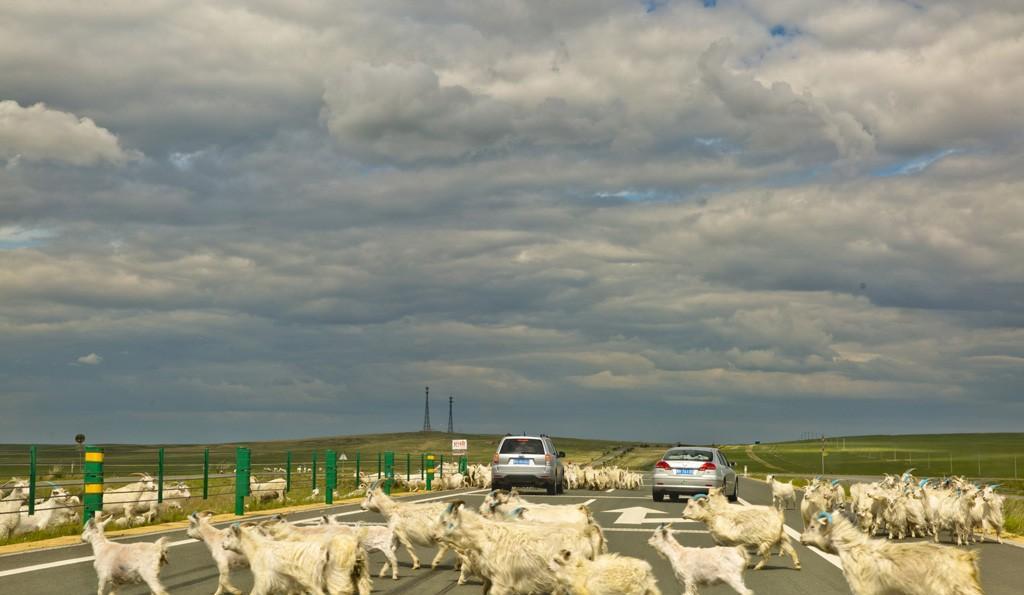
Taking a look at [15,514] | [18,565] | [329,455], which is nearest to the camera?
[18,565]

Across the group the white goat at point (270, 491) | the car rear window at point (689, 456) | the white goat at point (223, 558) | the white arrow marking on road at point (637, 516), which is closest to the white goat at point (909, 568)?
the white goat at point (223, 558)

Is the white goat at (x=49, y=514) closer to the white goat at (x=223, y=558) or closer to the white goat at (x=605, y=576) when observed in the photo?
the white goat at (x=223, y=558)

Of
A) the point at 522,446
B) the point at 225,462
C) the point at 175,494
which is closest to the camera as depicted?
the point at 175,494

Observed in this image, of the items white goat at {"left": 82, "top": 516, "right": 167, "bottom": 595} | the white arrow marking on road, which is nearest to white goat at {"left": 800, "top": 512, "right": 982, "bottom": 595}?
white goat at {"left": 82, "top": 516, "right": 167, "bottom": 595}

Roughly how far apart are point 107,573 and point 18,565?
446 centimetres

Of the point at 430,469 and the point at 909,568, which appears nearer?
the point at 909,568

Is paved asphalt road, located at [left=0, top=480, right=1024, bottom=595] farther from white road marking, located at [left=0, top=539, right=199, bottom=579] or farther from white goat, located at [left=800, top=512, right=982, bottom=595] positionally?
white goat, located at [left=800, top=512, right=982, bottom=595]

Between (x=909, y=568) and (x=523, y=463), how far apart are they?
2395 centimetres

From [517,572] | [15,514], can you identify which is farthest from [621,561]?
[15,514]

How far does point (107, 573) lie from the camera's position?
11266 mm

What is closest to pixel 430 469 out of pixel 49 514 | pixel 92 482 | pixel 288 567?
pixel 49 514

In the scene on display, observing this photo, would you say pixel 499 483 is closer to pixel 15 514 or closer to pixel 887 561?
pixel 15 514

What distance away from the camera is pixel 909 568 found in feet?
32.3

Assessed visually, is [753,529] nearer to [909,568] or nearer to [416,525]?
[416,525]
